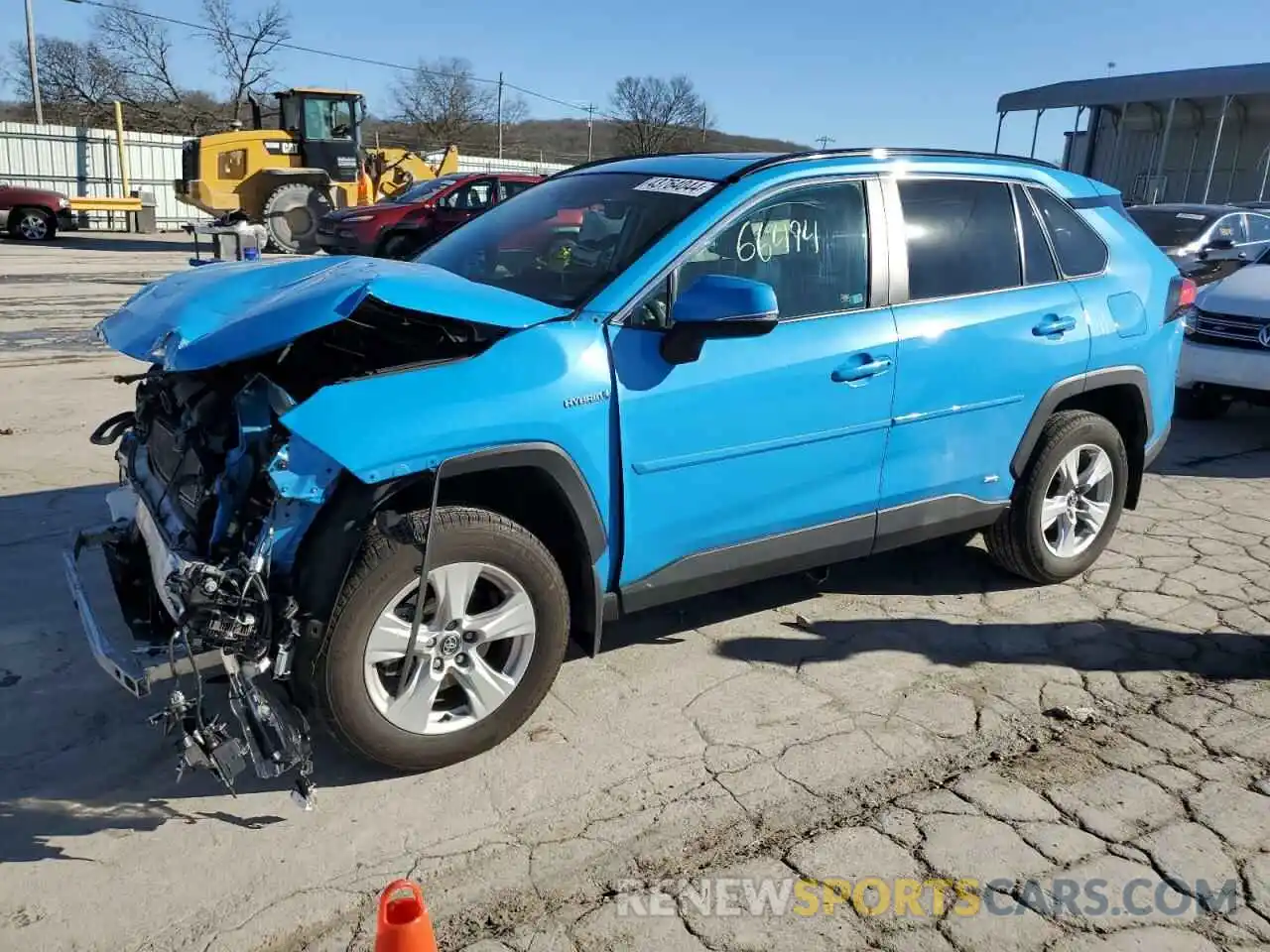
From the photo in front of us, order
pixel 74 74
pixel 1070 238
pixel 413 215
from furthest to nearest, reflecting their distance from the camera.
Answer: pixel 74 74 → pixel 413 215 → pixel 1070 238

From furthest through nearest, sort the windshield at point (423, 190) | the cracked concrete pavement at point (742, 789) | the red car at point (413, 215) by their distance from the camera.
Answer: the windshield at point (423, 190) → the red car at point (413, 215) → the cracked concrete pavement at point (742, 789)

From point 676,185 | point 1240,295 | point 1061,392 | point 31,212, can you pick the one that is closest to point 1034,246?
point 1061,392

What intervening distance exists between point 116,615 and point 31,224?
80.7 feet

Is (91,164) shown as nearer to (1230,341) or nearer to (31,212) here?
(31,212)

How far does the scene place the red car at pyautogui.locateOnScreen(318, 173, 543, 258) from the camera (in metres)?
16.5

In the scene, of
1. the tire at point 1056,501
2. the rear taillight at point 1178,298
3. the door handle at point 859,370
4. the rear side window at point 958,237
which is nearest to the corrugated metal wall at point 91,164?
the rear side window at point 958,237

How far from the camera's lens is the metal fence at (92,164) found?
93.7 feet

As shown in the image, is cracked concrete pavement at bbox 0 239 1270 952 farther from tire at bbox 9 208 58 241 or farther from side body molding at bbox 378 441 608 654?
tire at bbox 9 208 58 241

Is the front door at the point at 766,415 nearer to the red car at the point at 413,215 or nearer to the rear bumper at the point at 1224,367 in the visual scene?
the rear bumper at the point at 1224,367

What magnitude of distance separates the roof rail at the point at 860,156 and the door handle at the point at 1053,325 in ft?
2.60

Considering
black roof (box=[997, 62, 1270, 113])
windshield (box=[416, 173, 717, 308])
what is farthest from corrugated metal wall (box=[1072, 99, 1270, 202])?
windshield (box=[416, 173, 717, 308])

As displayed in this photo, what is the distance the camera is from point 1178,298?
4.93 meters

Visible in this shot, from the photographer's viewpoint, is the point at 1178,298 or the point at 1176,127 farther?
the point at 1176,127

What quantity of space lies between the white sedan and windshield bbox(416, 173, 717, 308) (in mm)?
5437
